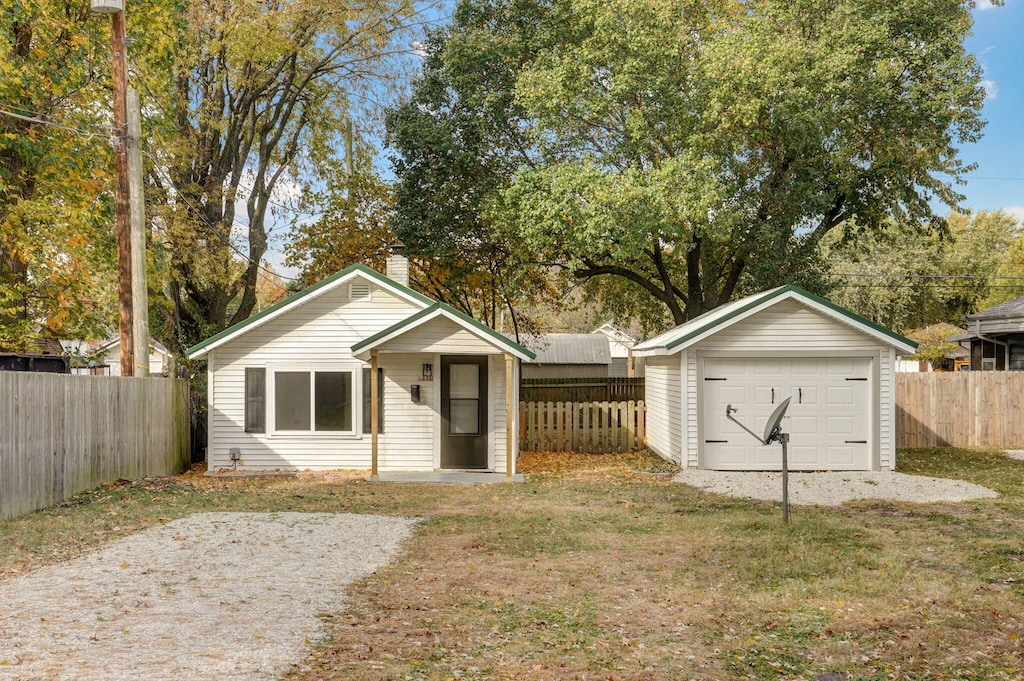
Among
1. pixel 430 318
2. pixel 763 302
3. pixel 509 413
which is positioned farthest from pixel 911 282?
pixel 430 318

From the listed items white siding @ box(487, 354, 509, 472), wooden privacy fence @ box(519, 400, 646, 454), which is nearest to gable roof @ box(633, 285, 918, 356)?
white siding @ box(487, 354, 509, 472)

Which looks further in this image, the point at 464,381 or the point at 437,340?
the point at 464,381

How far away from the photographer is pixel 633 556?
8.89 m

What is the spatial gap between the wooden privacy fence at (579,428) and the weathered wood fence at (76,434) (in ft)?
26.4

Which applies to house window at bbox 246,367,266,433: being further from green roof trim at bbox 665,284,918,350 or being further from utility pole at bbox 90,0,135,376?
green roof trim at bbox 665,284,918,350

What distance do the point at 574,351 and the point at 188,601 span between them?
36.9 metres

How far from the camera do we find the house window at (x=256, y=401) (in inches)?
650

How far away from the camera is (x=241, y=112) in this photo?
2361 centimetres

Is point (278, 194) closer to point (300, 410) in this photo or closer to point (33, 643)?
point (300, 410)

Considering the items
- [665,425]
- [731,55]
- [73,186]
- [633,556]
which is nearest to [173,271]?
[73,186]

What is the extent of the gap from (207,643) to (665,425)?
1305cm

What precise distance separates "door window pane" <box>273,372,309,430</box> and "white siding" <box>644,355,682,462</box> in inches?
285

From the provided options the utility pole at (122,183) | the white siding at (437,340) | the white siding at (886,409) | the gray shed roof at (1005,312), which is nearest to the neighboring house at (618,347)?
the gray shed roof at (1005,312)

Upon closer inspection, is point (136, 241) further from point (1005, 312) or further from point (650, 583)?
point (1005, 312)
